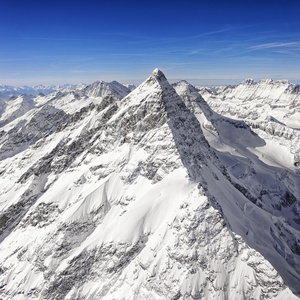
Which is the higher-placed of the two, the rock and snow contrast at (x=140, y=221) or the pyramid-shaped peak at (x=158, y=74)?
the pyramid-shaped peak at (x=158, y=74)

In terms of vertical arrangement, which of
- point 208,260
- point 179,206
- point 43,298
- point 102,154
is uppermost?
point 102,154

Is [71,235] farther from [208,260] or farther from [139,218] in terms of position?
[208,260]

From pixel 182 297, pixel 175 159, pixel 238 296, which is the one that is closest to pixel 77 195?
pixel 175 159

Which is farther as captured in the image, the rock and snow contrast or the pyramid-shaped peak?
the pyramid-shaped peak

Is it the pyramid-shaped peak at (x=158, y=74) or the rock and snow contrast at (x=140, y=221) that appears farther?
the pyramid-shaped peak at (x=158, y=74)

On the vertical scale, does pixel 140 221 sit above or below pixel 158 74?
below

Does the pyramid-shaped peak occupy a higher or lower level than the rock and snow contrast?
higher

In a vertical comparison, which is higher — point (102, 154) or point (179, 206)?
point (102, 154)

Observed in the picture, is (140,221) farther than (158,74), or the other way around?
(158,74)
